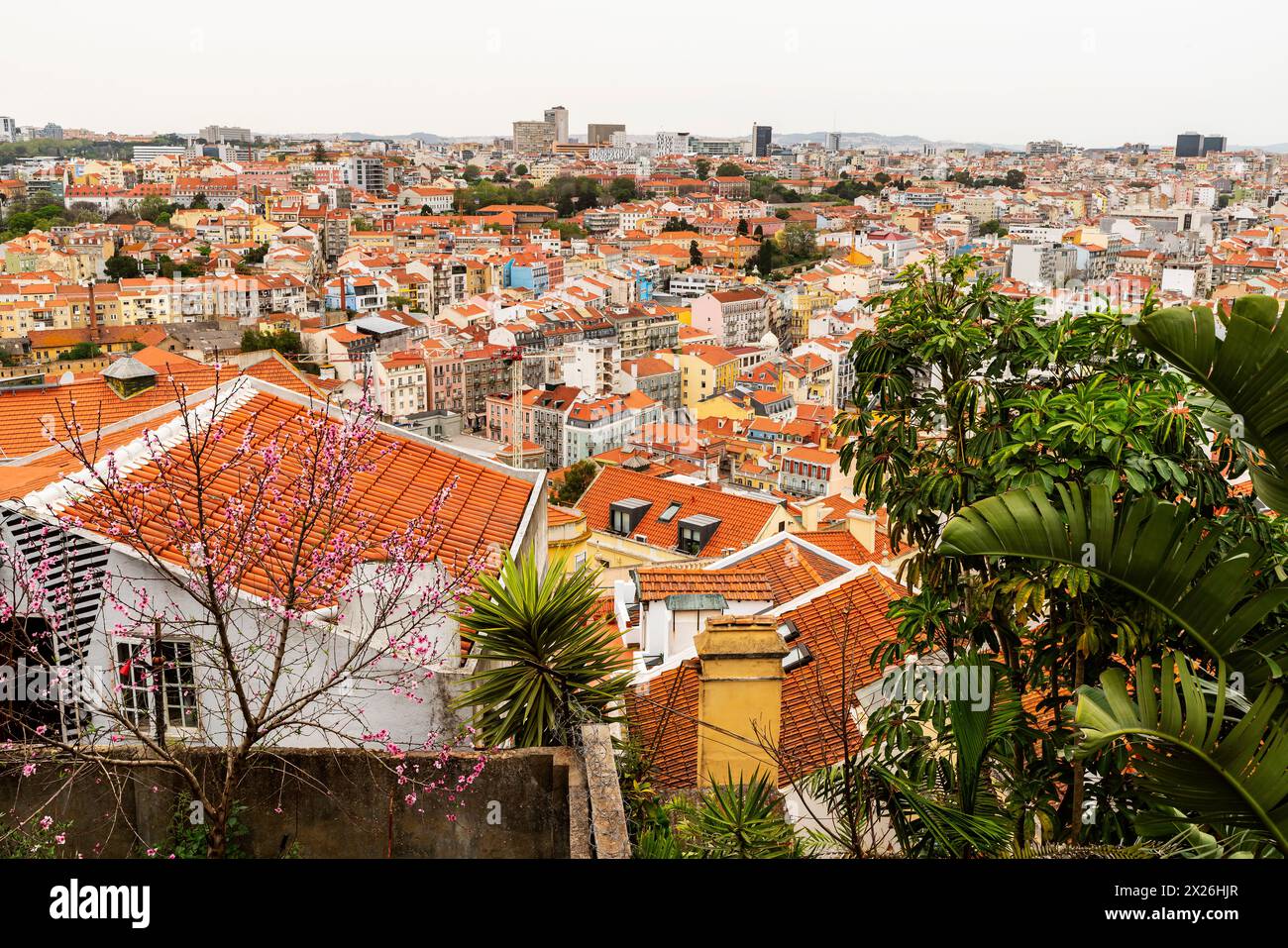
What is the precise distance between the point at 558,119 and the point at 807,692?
127826 mm

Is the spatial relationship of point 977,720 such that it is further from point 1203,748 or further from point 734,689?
point 734,689

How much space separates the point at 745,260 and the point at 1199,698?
8086 centimetres

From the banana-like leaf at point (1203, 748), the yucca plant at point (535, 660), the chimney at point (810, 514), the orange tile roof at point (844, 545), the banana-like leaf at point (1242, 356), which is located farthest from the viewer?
the chimney at point (810, 514)

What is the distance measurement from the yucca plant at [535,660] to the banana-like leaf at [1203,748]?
1.82 metres

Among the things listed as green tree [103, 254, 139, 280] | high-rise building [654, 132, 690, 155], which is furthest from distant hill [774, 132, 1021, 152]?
green tree [103, 254, 139, 280]

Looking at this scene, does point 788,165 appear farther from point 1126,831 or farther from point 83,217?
point 1126,831

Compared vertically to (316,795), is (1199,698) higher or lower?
higher

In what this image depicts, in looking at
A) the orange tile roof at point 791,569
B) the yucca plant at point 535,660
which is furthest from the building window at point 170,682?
the orange tile roof at point 791,569

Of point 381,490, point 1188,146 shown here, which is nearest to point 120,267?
point 381,490

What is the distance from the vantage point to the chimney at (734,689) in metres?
4.04
